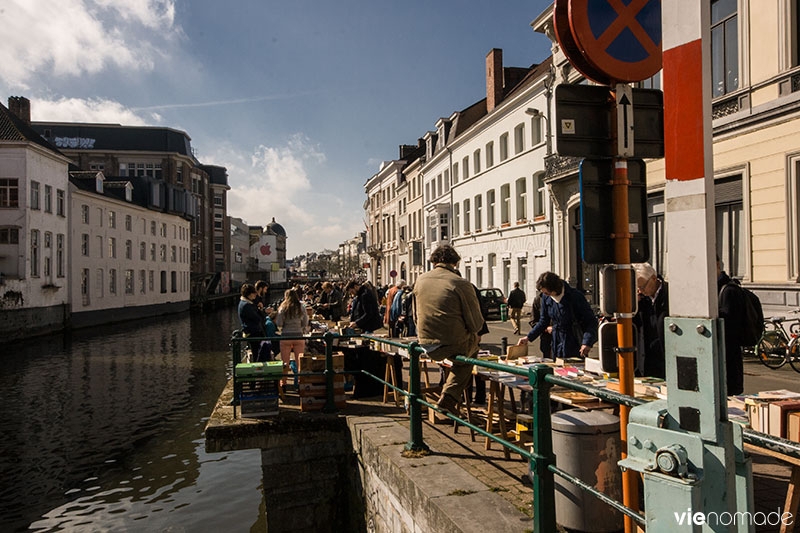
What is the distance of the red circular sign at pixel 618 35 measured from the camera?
3082 mm

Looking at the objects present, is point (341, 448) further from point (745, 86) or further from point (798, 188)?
point (745, 86)

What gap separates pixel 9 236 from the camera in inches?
1211

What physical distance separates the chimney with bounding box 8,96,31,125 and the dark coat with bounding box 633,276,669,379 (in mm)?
54159

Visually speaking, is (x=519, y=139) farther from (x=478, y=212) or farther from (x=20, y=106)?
(x=20, y=106)

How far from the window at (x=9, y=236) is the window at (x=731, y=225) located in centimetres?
3358

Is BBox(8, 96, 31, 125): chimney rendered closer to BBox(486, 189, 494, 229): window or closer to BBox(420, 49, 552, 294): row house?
BBox(420, 49, 552, 294): row house

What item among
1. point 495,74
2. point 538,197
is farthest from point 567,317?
point 495,74

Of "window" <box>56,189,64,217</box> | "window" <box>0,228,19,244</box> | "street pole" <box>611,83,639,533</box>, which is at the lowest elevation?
"street pole" <box>611,83,639,533</box>

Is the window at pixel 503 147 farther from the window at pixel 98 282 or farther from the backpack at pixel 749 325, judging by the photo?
the window at pixel 98 282

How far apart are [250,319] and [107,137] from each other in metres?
65.4

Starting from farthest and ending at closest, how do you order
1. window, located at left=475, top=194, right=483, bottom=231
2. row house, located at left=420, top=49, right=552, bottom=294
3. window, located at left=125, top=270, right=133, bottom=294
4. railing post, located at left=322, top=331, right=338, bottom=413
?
window, located at left=125, top=270, right=133, bottom=294, window, located at left=475, top=194, right=483, bottom=231, row house, located at left=420, top=49, right=552, bottom=294, railing post, located at left=322, top=331, right=338, bottom=413

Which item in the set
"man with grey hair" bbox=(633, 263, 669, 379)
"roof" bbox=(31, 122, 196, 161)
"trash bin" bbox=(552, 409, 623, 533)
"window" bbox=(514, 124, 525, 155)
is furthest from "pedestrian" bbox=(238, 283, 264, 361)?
"roof" bbox=(31, 122, 196, 161)

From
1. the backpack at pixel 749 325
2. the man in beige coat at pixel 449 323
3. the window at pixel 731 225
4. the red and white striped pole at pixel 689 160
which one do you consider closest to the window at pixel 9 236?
A: the man in beige coat at pixel 449 323

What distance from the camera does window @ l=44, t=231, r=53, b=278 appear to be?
32.8 m
